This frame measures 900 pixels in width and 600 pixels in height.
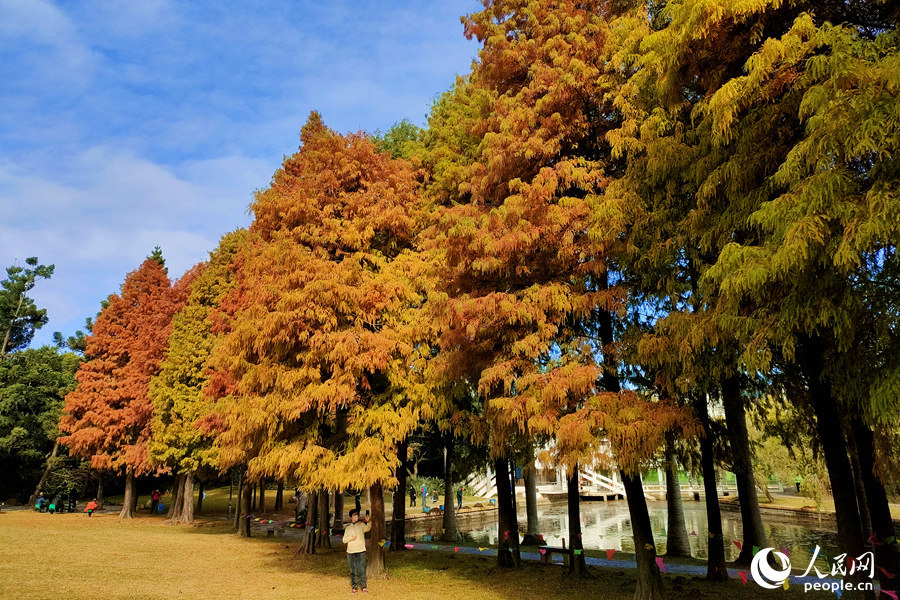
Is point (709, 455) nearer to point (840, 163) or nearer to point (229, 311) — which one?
point (840, 163)

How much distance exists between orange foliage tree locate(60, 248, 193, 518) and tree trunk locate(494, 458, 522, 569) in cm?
1855

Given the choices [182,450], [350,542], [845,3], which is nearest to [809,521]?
[350,542]

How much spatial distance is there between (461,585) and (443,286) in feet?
20.7

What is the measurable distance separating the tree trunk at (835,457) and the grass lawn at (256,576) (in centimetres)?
244

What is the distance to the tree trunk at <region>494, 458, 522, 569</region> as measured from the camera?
42.9 feet

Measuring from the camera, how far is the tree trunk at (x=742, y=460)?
11109 millimetres

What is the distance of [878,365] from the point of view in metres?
5.65

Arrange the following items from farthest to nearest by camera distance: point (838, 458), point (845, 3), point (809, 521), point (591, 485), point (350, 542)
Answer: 1. point (591, 485)
2. point (809, 521)
3. point (350, 542)
4. point (838, 458)
5. point (845, 3)

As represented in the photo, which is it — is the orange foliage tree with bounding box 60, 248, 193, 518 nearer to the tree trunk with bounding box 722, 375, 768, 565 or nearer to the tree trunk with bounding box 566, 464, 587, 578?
the tree trunk with bounding box 566, 464, 587, 578

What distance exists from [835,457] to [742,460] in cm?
483
